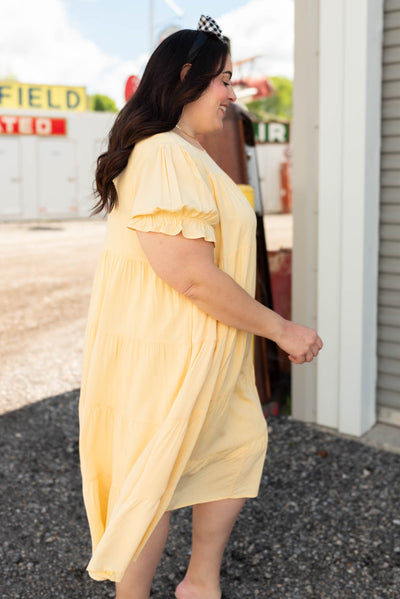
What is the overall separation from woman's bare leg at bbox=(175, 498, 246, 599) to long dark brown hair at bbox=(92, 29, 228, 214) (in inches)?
41.1

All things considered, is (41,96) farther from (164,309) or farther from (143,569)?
(143,569)

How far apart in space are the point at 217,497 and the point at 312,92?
2489mm

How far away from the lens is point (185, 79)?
1690mm

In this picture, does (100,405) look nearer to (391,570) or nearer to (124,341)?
(124,341)

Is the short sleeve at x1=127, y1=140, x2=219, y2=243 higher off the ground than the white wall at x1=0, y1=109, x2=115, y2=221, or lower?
lower

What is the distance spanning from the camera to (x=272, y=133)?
92.0ft

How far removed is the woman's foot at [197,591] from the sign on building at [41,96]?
2456 centimetres

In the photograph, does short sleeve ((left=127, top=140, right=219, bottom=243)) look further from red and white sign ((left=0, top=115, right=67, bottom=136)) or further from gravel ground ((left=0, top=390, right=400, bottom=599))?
red and white sign ((left=0, top=115, right=67, bottom=136))

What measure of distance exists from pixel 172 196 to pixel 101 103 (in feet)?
274

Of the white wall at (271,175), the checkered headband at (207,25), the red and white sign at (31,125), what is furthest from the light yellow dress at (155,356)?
the white wall at (271,175)

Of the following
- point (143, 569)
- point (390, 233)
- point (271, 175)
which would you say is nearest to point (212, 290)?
point (143, 569)

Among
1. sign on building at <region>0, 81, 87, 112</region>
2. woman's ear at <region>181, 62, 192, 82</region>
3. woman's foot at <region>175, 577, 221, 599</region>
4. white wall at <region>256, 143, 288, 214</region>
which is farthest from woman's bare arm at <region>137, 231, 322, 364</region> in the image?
sign on building at <region>0, 81, 87, 112</region>

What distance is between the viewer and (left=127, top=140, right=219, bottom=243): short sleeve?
62.0 inches

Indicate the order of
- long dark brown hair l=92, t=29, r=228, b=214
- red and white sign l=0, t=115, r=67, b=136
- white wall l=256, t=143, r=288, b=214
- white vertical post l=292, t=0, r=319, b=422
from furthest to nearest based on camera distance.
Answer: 1. white wall l=256, t=143, r=288, b=214
2. red and white sign l=0, t=115, r=67, b=136
3. white vertical post l=292, t=0, r=319, b=422
4. long dark brown hair l=92, t=29, r=228, b=214
